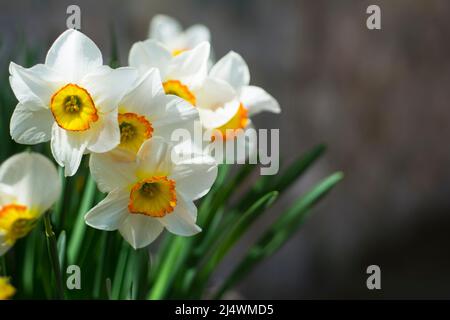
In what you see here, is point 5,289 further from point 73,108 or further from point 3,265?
point 73,108

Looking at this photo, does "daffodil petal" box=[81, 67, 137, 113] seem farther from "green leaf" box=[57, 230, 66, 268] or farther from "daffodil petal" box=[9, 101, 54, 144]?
"green leaf" box=[57, 230, 66, 268]

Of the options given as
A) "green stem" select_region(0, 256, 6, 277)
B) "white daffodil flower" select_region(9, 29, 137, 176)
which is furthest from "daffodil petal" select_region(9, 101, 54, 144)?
"green stem" select_region(0, 256, 6, 277)

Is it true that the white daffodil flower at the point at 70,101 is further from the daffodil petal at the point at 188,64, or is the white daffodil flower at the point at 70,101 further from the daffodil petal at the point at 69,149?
the daffodil petal at the point at 188,64

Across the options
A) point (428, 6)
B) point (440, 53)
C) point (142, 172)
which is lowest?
point (142, 172)

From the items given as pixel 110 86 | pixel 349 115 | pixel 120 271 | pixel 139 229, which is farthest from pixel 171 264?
pixel 349 115

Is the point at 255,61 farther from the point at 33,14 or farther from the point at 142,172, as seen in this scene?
the point at 142,172

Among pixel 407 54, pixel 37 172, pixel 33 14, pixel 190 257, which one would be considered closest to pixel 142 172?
pixel 37 172

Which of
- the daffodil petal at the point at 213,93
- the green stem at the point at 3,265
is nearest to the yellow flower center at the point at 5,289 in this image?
the green stem at the point at 3,265
